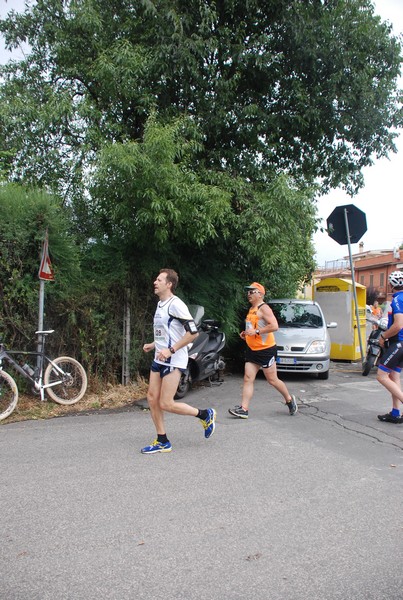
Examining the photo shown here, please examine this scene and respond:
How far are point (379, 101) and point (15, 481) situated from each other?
1009 cm

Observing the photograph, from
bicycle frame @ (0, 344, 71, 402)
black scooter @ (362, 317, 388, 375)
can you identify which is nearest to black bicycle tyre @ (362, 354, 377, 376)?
black scooter @ (362, 317, 388, 375)

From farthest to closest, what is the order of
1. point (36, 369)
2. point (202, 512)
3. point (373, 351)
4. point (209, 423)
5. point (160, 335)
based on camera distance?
point (373, 351) < point (36, 369) < point (209, 423) < point (160, 335) < point (202, 512)

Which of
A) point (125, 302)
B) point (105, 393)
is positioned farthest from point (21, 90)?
point (105, 393)

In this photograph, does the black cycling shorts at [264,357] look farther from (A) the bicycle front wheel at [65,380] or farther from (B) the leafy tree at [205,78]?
(B) the leafy tree at [205,78]

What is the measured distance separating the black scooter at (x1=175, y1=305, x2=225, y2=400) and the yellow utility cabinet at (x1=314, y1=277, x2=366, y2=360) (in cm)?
497

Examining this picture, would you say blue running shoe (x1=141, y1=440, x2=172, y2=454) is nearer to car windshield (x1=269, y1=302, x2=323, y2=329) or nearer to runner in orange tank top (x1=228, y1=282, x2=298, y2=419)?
runner in orange tank top (x1=228, y1=282, x2=298, y2=419)

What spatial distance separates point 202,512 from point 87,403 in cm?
428

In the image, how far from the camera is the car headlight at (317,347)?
33.2ft

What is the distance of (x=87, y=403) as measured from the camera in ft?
25.3

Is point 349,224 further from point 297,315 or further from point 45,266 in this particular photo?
point 45,266

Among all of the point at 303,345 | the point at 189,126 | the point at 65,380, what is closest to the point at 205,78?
the point at 189,126

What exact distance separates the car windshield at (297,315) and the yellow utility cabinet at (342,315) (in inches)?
81.6

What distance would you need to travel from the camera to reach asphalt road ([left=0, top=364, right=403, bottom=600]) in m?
2.84

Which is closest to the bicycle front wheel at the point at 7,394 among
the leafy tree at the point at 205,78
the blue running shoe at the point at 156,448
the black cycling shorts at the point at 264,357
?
the blue running shoe at the point at 156,448
